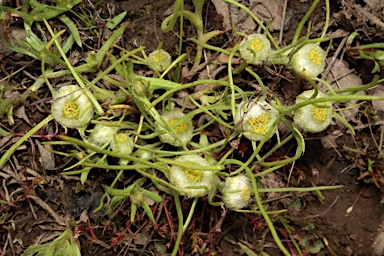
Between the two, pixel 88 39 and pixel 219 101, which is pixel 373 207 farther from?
pixel 88 39

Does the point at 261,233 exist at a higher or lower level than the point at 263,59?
lower

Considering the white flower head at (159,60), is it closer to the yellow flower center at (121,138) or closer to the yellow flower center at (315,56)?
the yellow flower center at (121,138)

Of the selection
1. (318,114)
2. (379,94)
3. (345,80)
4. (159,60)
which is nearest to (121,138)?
(159,60)

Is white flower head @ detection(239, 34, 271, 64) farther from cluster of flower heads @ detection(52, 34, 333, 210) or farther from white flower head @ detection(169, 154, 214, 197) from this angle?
white flower head @ detection(169, 154, 214, 197)

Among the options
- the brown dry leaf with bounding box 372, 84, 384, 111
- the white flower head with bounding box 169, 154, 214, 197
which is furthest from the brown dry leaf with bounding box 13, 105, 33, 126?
the brown dry leaf with bounding box 372, 84, 384, 111

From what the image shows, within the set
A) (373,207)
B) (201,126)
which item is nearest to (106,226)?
(201,126)

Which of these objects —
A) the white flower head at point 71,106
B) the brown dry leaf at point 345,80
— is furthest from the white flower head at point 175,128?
the brown dry leaf at point 345,80

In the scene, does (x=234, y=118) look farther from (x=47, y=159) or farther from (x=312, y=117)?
(x=47, y=159)
